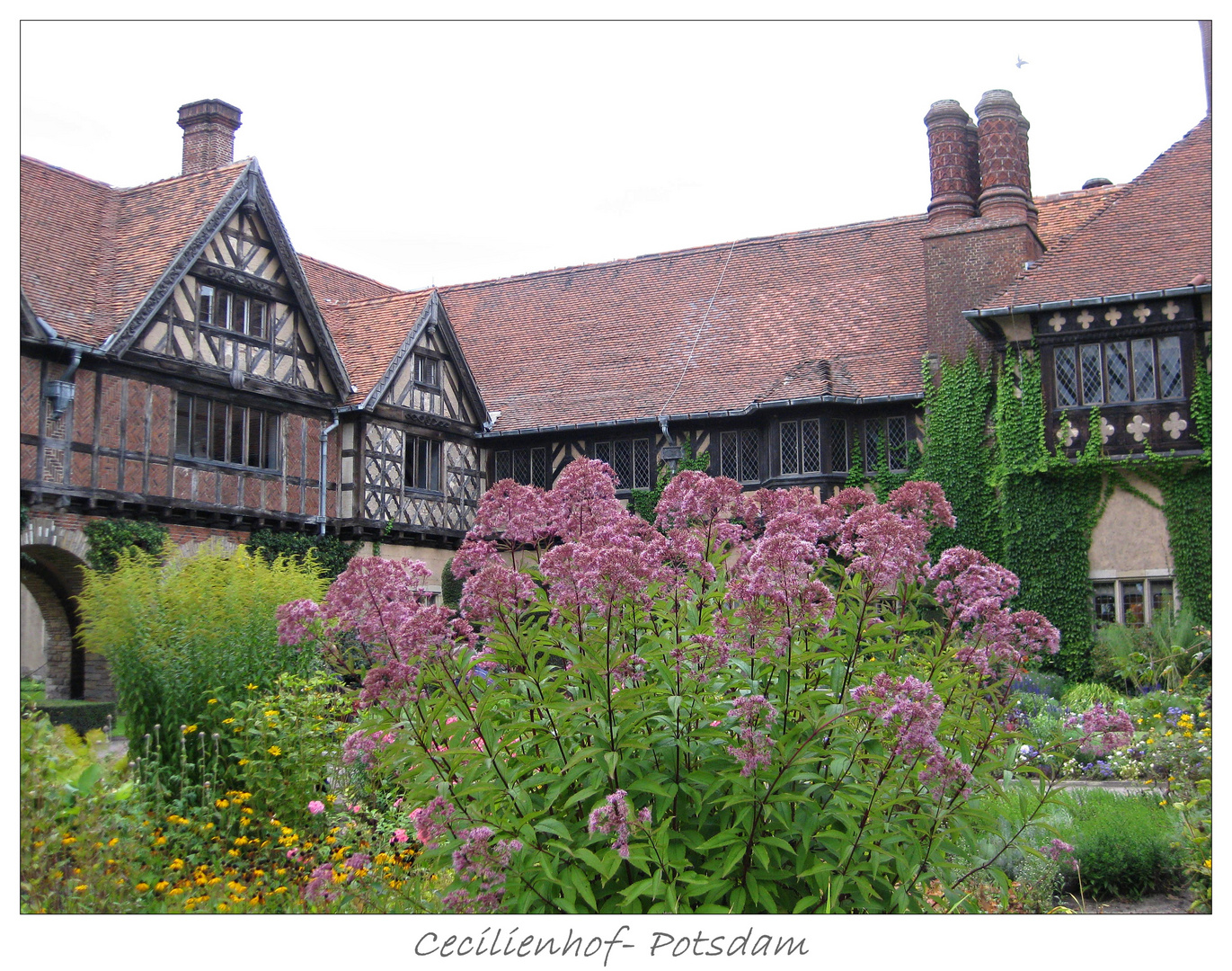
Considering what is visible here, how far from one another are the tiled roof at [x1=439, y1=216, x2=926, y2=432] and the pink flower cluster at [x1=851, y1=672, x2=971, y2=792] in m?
17.9

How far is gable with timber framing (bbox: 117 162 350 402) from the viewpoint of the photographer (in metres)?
17.8

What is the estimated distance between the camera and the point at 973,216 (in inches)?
856

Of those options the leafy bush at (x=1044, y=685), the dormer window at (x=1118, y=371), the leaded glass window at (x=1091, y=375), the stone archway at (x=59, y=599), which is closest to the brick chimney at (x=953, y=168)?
the dormer window at (x=1118, y=371)

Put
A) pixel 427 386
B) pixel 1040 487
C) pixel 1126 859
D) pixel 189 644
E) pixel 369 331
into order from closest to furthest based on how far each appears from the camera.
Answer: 1. pixel 1126 859
2. pixel 189 644
3. pixel 1040 487
4. pixel 369 331
5. pixel 427 386

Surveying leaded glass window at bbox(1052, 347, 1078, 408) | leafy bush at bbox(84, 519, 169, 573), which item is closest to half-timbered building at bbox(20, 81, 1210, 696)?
leaded glass window at bbox(1052, 347, 1078, 408)

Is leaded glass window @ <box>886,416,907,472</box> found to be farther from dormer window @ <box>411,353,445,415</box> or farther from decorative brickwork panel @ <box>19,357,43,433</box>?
decorative brickwork panel @ <box>19,357,43,433</box>

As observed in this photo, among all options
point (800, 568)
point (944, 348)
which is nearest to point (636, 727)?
point (800, 568)

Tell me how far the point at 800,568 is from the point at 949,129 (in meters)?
20.1

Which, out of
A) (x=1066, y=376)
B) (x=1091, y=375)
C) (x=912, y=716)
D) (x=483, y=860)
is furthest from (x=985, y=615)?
(x=1066, y=376)

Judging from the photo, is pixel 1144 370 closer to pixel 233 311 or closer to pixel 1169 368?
pixel 1169 368

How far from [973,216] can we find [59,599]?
1750 cm

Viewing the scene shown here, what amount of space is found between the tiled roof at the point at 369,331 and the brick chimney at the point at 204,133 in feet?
11.3

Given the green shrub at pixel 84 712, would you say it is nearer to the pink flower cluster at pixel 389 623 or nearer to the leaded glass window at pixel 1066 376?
the pink flower cluster at pixel 389 623

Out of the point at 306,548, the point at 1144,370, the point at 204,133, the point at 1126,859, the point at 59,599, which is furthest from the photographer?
the point at 204,133
